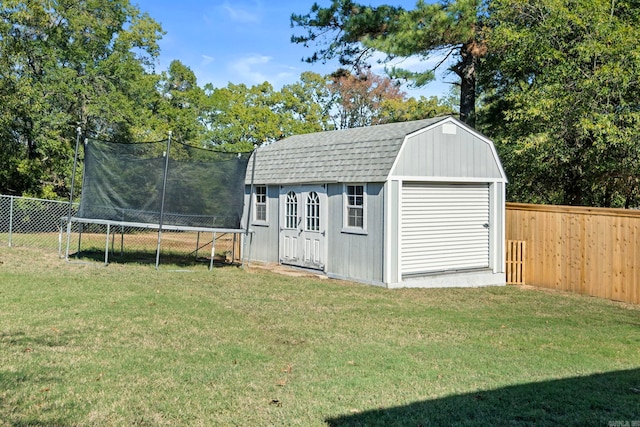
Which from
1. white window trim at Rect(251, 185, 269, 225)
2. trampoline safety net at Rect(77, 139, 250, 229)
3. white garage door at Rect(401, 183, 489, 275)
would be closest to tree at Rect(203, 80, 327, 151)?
white window trim at Rect(251, 185, 269, 225)

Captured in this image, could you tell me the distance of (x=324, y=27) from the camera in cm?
1761

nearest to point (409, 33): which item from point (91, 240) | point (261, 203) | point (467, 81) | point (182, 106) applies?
point (467, 81)

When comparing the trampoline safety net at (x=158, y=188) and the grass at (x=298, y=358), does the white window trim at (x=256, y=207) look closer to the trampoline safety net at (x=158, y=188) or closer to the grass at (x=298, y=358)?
the trampoline safety net at (x=158, y=188)

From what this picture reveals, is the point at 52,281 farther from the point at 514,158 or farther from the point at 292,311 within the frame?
the point at 514,158

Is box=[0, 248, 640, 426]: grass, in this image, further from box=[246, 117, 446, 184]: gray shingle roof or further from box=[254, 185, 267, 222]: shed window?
box=[254, 185, 267, 222]: shed window

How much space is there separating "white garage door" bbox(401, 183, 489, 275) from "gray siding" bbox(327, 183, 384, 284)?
2.09 ft

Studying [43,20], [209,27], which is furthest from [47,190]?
[209,27]

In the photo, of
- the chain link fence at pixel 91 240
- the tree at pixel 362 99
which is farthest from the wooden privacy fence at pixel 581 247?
the tree at pixel 362 99

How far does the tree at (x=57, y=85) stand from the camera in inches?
790

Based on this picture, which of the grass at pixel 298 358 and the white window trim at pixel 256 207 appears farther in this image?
the white window trim at pixel 256 207

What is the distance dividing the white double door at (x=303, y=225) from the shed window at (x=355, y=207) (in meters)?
0.61

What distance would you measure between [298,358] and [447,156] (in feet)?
23.3

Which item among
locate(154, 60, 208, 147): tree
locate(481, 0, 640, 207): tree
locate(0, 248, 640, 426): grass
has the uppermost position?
locate(154, 60, 208, 147): tree

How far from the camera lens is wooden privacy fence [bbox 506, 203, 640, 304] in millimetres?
10477
